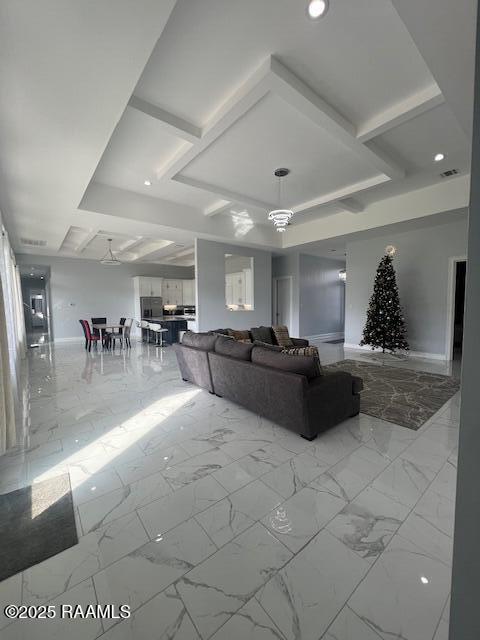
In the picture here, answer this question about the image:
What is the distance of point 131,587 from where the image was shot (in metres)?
1.33

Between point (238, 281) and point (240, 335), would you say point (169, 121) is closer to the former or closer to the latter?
point (240, 335)

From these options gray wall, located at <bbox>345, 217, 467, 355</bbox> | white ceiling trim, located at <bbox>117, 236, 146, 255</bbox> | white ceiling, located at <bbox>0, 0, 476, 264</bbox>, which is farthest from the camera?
white ceiling trim, located at <bbox>117, 236, 146, 255</bbox>

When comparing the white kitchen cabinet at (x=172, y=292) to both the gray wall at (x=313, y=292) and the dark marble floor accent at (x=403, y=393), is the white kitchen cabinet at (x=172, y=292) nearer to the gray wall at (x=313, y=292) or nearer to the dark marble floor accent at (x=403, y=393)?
the gray wall at (x=313, y=292)

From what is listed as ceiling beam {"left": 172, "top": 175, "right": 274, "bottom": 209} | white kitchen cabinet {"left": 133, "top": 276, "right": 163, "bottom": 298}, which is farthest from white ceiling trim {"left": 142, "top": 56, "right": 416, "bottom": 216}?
white kitchen cabinet {"left": 133, "top": 276, "right": 163, "bottom": 298}

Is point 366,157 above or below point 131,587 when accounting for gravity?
above

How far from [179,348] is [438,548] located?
147 inches

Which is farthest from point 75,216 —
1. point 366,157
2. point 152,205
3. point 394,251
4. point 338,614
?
point 394,251

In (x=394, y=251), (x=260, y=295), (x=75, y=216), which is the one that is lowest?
(x=260, y=295)

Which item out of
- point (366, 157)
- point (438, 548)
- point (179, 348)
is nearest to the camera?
point (438, 548)

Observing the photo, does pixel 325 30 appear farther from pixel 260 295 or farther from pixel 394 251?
pixel 260 295

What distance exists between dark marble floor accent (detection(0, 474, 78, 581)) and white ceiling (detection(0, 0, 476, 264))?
309cm

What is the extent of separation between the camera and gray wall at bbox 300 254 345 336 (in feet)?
30.6

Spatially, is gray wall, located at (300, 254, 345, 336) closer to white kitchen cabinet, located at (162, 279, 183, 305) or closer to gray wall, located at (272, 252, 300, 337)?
gray wall, located at (272, 252, 300, 337)

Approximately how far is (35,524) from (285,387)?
210 centimetres
